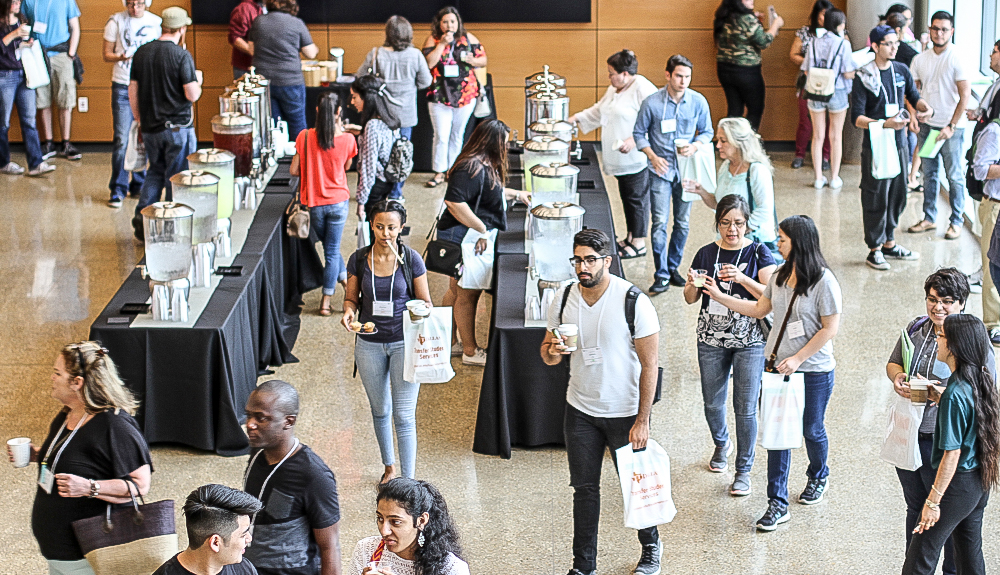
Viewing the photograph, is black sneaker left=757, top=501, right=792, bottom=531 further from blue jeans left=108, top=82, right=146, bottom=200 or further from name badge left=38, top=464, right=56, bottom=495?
blue jeans left=108, top=82, right=146, bottom=200

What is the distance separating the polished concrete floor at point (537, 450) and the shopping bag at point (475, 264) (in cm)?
51

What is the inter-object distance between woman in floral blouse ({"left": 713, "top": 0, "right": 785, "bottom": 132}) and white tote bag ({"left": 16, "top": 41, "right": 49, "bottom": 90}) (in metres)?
6.07

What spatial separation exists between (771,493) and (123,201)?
6749 millimetres

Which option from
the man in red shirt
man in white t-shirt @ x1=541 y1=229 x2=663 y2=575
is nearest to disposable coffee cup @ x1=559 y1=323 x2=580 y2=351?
man in white t-shirt @ x1=541 y1=229 x2=663 y2=575

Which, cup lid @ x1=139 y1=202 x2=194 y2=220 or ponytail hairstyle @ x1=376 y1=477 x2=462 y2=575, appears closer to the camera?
ponytail hairstyle @ x1=376 y1=477 x2=462 y2=575

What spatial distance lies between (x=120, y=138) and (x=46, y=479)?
691 centimetres

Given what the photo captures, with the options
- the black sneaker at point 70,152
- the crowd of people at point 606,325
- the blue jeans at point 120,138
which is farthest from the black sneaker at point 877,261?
the black sneaker at point 70,152

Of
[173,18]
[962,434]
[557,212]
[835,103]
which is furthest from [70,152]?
[962,434]

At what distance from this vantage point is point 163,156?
830cm

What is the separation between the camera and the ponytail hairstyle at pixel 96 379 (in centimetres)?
327

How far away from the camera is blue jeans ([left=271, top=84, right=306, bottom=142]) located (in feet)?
32.2

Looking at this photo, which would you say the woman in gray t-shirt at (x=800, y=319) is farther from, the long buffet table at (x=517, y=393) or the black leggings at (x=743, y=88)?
the black leggings at (x=743, y=88)

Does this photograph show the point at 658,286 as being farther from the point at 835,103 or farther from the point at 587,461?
the point at 587,461

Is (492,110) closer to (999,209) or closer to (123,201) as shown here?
(123,201)
